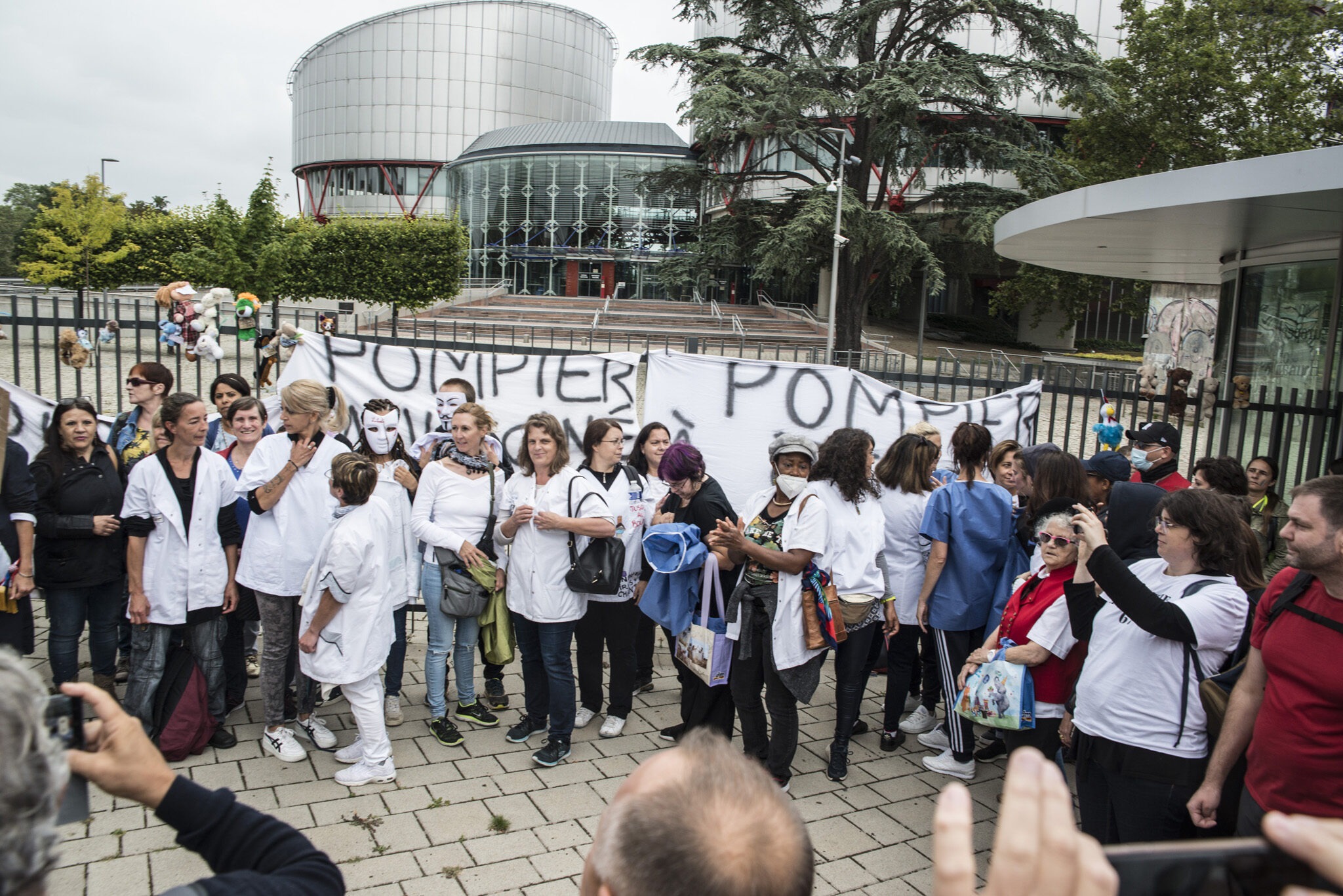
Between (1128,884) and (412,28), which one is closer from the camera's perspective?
(1128,884)

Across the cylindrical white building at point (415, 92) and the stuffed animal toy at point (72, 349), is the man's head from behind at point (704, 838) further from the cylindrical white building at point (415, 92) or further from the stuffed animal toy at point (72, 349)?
the cylindrical white building at point (415, 92)

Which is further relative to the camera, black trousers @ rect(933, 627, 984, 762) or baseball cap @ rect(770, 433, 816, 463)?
black trousers @ rect(933, 627, 984, 762)

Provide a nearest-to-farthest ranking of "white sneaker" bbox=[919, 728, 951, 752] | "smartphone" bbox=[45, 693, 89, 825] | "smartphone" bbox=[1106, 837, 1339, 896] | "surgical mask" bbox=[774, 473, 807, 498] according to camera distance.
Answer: "smartphone" bbox=[1106, 837, 1339, 896] < "smartphone" bbox=[45, 693, 89, 825] < "surgical mask" bbox=[774, 473, 807, 498] < "white sneaker" bbox=[919, 728, 951, 752]

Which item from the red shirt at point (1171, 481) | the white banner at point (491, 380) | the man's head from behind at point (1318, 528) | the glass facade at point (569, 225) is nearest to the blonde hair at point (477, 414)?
the white banner at point (491, 380)

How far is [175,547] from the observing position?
4.75 meters

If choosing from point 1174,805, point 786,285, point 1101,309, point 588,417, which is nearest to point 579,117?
point 1101,309

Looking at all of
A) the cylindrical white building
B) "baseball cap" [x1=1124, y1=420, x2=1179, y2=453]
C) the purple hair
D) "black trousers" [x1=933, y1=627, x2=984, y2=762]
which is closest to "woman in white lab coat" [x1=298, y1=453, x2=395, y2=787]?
the purple hair

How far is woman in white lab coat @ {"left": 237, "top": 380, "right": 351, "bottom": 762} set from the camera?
189 inches

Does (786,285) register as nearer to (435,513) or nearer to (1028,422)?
(1028,422)

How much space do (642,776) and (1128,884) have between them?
667mm

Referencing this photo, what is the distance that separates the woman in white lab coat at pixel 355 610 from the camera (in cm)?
439

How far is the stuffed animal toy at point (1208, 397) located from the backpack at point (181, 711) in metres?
7.25

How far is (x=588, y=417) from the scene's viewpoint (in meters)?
7.41

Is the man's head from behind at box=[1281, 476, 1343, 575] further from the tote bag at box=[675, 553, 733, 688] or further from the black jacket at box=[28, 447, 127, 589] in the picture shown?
the black jacket at box=[28, 447, 127, 589]
